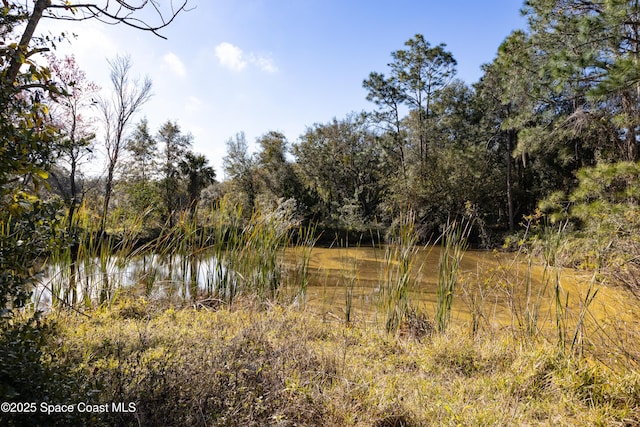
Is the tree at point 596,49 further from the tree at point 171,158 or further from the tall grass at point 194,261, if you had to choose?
the tree at point 171,158

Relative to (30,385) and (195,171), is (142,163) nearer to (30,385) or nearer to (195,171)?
(195,171)

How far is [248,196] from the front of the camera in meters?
18.3

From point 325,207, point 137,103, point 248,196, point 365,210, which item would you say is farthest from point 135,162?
point 365,210

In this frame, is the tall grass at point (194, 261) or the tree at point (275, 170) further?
the tree at point (275, 170)

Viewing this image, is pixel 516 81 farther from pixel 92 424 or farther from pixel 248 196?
pixel 248 196

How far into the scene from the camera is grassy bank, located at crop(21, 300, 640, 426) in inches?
57.6

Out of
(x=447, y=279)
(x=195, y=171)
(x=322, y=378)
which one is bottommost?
(x=322, y=378)

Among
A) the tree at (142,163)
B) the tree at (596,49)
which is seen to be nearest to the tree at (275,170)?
the tree at (142,163)

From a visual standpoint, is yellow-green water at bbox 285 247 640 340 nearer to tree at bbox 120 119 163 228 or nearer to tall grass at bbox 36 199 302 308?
tall grass at bbox 36 199 302 308

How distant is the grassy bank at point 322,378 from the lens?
146 cm

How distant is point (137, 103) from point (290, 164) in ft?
32.1

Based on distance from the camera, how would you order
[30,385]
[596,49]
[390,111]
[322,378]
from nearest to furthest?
[30,385] → [322,378] → [596,49] → [390,111]

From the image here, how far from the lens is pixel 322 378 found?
1.83 meters

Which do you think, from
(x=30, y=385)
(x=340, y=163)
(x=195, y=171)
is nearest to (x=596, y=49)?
(x=30, y=385)
